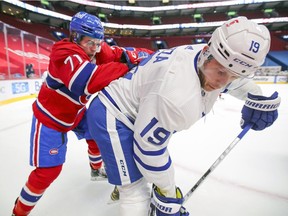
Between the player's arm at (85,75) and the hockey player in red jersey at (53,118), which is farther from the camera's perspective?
the hockey player in red jersey at (53,118)

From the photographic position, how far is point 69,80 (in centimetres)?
88

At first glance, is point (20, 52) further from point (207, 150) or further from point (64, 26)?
point (64, 26)

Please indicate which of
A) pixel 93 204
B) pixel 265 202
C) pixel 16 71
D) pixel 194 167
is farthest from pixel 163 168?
pixel 16 71

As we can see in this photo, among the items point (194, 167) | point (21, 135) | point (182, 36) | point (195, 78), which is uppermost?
point (195, 78)

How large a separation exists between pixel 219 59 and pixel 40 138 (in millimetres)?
918

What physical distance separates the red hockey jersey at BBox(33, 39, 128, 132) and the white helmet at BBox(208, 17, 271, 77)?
436mm

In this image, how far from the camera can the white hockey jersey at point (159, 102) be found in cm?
68

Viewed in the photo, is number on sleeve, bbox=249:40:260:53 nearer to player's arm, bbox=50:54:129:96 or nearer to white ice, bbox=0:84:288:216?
player's arm, bbox=50:54:129:96

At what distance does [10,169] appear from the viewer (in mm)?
1812

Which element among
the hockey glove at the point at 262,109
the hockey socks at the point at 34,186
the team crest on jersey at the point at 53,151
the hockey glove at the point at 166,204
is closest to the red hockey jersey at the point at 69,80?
the team crest on jersey at the point at 53,151

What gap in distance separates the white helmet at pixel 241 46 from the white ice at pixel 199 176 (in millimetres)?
958

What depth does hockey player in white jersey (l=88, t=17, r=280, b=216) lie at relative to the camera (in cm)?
65

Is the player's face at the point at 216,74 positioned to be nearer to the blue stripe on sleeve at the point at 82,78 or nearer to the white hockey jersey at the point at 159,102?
the white hockey jersey at the point at 159,102

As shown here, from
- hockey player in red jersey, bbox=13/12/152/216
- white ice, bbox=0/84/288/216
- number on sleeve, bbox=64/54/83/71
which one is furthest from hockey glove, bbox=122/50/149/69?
white ice, bbox=0/84/288/216
